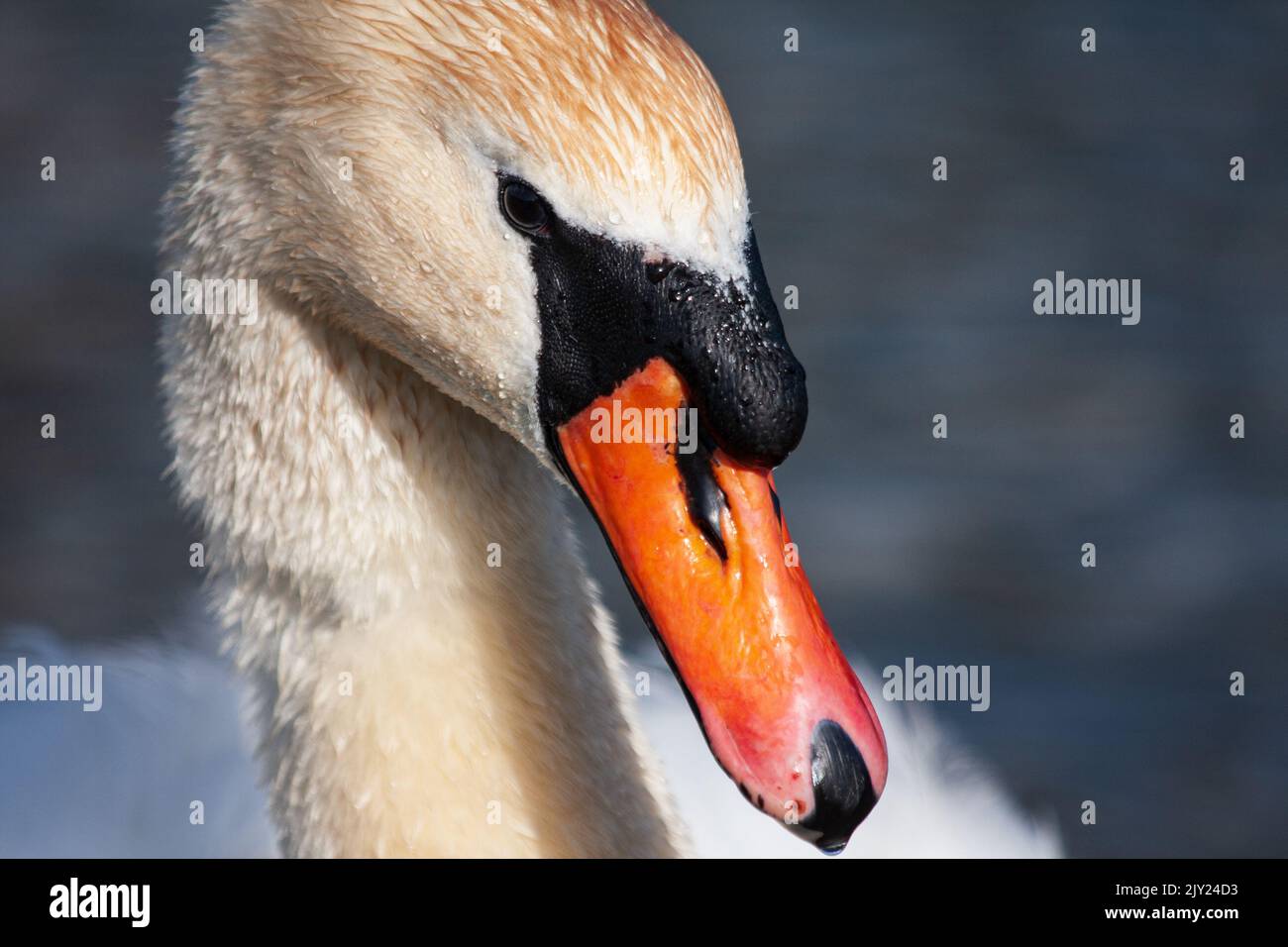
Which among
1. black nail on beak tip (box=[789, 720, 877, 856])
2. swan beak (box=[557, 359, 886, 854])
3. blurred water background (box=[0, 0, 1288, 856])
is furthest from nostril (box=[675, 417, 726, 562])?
blurred water background (box=[0, 0, 1288, 856])

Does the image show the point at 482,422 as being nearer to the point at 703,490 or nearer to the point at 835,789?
the point at 703,490

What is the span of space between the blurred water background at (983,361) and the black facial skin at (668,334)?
2.34 m

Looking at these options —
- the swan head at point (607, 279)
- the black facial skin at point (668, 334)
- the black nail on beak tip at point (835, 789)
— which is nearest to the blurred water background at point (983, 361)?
the swan head at point (607, 279)

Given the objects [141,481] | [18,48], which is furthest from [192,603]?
[18,48]

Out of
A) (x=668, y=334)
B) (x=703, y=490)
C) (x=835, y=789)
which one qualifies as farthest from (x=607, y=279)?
(x=835, y=789)

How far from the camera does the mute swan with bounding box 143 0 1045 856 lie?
219cm

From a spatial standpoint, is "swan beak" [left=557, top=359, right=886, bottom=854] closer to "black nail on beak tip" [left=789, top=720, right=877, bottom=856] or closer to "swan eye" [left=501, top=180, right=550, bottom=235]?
"black nail on beak tip" [left=789, top=720, right=877, bottom=856]

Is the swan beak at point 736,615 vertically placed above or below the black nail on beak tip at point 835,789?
above

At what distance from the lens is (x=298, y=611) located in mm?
2602

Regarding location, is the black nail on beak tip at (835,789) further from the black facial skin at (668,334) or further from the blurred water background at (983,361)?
the blurred water background at (983,361)

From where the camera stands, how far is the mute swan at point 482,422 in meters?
2.19

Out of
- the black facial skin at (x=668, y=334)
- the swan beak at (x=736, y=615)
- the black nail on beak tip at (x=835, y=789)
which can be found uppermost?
the black facial skin at (x=668, y=334)

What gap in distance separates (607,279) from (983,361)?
3813 mm

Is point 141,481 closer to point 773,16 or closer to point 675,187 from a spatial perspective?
point 773,16
